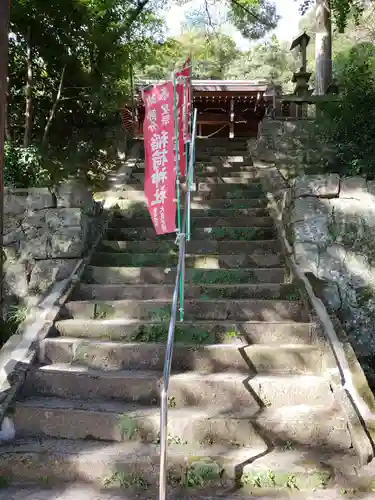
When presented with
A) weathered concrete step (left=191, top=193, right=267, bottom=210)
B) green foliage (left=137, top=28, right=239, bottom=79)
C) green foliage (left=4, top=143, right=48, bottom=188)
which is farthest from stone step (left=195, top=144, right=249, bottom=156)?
green foliage (left=137, top=28, right=239, bottom=79)

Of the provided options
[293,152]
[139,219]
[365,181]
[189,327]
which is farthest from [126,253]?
[293,152]

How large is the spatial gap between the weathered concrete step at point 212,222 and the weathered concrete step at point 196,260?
80 cm

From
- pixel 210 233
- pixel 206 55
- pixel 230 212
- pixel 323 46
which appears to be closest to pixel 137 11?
pixel 323 46

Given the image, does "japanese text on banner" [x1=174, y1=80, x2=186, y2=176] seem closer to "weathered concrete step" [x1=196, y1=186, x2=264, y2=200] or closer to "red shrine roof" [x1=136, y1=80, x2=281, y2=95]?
"weathered concrete step" [x1=196, y1=186, x2=264, y2=200]

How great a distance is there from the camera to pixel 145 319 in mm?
4473

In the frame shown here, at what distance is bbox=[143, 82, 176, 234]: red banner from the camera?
5.03m

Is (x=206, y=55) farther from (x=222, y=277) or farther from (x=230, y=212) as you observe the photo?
(x=222, y=277)

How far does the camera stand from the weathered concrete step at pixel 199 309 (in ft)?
14.5

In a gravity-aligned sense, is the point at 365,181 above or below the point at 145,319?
above

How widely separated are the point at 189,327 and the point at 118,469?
1.48m

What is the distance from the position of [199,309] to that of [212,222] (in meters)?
2.22

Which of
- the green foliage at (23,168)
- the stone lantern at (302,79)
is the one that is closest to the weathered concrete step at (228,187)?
the green foliage at (23,168)

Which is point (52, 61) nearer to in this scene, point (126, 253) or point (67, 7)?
point (67, 7)

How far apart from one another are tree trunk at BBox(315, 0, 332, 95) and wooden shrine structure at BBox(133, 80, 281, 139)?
134cm
